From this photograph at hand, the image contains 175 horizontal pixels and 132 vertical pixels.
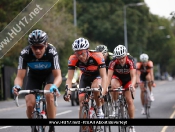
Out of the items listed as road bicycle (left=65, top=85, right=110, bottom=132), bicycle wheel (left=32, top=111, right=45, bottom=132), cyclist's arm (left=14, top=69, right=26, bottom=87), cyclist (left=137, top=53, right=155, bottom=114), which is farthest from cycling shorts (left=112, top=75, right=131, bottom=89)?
cyclist (left=137, top=53, right=155, bottom=114)

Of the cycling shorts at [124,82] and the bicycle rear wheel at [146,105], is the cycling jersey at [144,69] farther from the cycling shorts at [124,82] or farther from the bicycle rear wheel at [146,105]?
the cycling shorts at [124,82]

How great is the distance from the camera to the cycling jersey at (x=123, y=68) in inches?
505

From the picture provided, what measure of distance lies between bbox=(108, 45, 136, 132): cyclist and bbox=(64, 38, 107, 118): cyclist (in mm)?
671

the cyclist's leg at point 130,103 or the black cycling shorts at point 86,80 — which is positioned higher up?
the black cycling shorts at point 86,80

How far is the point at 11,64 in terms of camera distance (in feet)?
133

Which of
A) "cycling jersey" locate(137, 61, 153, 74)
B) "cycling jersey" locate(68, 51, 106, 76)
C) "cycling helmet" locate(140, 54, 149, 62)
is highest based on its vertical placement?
"cycling helmet" locate(140, 54, 149, 62)

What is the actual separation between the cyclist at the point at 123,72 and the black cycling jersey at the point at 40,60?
9.59 ft

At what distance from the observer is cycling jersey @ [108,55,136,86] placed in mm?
12820

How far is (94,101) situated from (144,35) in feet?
206

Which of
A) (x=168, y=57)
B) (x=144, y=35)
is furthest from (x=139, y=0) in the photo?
(x=168, y=57)

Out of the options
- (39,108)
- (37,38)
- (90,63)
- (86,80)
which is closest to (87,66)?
(90,63)

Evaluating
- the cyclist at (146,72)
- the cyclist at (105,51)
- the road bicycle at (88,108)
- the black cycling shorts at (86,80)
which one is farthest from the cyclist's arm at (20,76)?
the cyclist at (146,72)

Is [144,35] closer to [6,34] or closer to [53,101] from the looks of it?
[6,34]

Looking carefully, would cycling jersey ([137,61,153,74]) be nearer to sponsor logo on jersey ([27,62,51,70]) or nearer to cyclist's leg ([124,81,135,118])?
cyclist's leg ([124,81,135,118])
